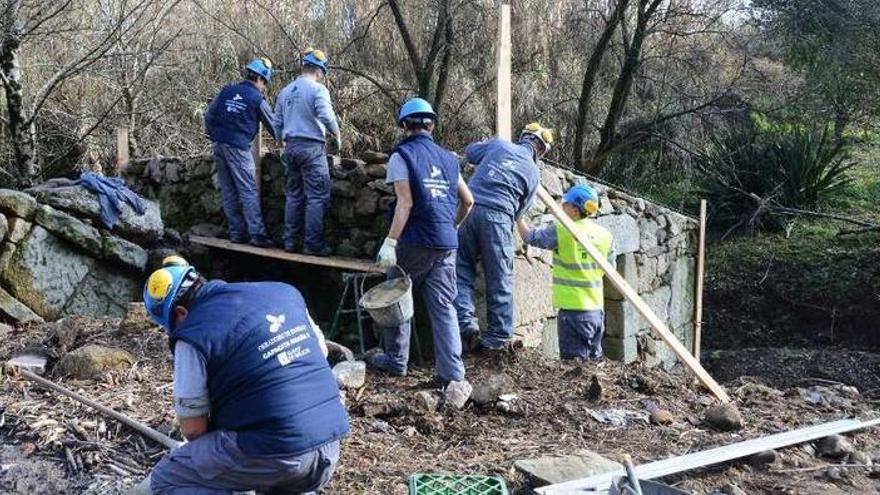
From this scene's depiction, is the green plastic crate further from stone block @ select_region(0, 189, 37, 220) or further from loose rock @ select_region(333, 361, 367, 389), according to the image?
stone block @ select_region(0, 189, 37, 220)

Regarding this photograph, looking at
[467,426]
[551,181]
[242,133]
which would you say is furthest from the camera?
[242,133]

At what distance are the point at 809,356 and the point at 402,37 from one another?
6.50m

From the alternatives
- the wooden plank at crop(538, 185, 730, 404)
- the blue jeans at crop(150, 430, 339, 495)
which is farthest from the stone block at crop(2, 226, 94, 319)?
the blue jeans at crop(150, 430, 339, 495)

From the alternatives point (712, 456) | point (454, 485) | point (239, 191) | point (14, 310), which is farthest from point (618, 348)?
point (14, 310)

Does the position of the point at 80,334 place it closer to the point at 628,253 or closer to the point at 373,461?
the point at 373,461

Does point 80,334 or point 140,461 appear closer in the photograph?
point 140,461

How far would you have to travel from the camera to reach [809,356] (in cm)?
992

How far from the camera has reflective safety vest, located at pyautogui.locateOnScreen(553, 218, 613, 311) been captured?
6.51 metres

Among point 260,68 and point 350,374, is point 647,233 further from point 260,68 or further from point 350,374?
point 350,374

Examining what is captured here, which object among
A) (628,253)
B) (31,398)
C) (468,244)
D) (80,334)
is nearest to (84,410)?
(31,398)

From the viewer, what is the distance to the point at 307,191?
7.67m

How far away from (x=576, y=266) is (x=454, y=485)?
9.77 ft

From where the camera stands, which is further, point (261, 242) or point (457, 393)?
point (261, 242)

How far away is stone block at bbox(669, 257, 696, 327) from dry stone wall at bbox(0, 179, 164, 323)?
5619 mm
